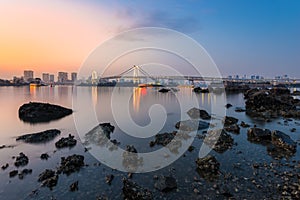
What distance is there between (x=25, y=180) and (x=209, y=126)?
51.0ft

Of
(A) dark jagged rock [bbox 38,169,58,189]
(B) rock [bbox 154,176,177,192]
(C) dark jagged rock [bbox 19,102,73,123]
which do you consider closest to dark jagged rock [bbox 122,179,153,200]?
(B) rock [bbox 154,176,177,192]

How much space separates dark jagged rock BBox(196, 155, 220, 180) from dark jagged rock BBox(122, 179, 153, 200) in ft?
9.89

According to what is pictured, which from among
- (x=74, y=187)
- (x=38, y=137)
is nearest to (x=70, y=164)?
(x=74, y=187)

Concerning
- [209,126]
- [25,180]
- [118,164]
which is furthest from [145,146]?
[209,126]

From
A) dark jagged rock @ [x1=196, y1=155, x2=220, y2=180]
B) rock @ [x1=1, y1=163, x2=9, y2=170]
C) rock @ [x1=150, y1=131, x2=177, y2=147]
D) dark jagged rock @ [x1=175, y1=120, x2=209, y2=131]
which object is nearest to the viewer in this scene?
dark jagged rock @ [x1=196, y1=155, x2=220, y2=180]

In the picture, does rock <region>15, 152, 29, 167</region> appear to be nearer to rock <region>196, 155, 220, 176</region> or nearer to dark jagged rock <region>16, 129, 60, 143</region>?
dark jagged rock <region>16, 129, 60, 143</region>

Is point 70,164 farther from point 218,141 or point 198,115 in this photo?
point 198,115

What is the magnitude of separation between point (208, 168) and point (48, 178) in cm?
759

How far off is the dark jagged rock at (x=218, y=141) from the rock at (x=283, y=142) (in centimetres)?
294

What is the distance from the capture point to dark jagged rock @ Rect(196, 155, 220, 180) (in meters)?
9.23

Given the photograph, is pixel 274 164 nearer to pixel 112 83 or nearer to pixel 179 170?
pixel 179 170

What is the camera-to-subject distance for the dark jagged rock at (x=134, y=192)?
748 cm

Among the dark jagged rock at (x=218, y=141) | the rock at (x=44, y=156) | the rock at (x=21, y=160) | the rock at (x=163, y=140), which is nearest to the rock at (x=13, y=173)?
the rock at (x=21, y=160)

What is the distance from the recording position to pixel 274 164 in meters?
10.3
